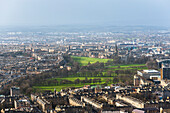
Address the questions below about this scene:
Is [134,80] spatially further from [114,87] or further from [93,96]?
[93,96]

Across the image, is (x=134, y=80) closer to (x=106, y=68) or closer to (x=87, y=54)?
(x=106, y=68)

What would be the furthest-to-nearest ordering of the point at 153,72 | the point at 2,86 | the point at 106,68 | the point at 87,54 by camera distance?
the point at 87,54 < the point at 106,68 < the point at 153,72 < the point at 2,86

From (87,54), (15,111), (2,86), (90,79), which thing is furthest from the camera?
(87,54)

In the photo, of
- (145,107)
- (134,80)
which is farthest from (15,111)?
(134,80)

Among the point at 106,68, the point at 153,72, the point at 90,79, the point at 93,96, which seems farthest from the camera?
the point at 106,68

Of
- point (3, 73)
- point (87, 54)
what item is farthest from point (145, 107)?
point (87, 54)

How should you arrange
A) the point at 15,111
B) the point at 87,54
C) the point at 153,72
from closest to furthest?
1. the point at 15,111
2. the point at 153,72
3. the point at 87,54

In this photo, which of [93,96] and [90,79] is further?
[90,79]

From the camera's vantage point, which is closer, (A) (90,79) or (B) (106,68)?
(A) (90,79)
